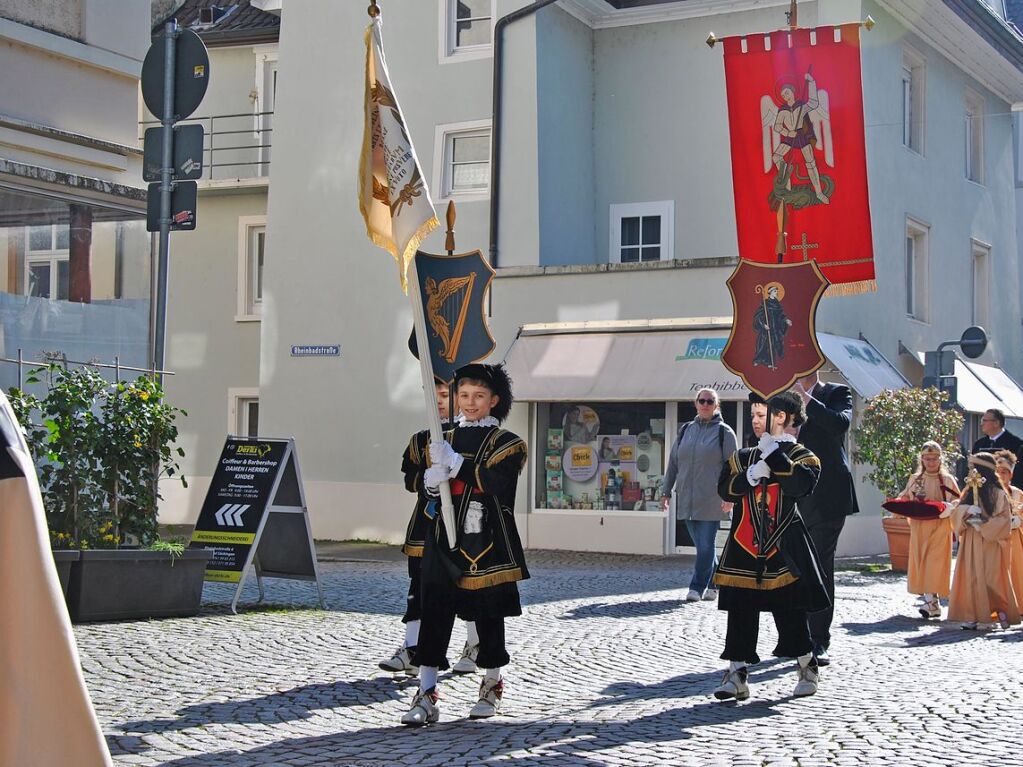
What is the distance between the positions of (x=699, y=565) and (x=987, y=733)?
22.8ft

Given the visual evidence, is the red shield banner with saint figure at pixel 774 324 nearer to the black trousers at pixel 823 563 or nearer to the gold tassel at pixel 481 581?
the black trousers at pixel 823 563

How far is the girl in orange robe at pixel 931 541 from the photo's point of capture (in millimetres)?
13461

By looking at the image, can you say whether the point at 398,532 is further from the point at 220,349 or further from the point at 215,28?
the point at 215,28

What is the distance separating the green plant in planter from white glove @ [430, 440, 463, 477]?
13054mm

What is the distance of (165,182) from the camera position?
1091 centimetres

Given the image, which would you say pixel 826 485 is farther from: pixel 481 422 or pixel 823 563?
pixel 481 422

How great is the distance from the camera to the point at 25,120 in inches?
451

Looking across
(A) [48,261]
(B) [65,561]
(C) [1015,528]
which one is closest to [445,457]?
(B) [65,561]

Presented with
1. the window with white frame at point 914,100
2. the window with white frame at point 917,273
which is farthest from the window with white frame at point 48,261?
the window with white frame at point 914,100

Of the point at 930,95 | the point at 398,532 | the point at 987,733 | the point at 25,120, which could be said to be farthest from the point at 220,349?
the point at 987,733

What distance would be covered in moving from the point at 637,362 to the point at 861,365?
10.4 ft

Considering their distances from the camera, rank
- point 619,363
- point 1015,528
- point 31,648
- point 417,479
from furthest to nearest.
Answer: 1. point 619,363
2. point 1015,528
3. point 417,479
4. point 31,648

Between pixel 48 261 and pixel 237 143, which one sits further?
pixel 237 143

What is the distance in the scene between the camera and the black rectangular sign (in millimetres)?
11711
